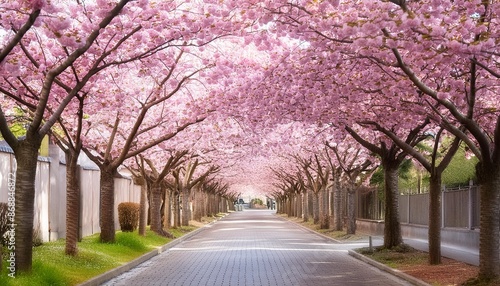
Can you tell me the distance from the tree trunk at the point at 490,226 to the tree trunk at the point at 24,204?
8470mm

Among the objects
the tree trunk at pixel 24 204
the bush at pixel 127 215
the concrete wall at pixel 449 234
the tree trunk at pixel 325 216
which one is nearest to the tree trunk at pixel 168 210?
the tree trunk at pixel 325 216

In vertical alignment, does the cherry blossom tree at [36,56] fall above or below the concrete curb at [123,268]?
above

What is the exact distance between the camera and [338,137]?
23.4 metres

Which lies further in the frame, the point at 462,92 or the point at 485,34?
the point at 462,92

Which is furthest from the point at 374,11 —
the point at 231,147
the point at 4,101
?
the point at 231,147

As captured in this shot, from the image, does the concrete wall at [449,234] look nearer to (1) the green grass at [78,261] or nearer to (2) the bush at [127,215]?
(1) the green grass at [78,261]

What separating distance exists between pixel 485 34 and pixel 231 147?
79.9 feet

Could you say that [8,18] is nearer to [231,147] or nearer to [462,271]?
[462,271]

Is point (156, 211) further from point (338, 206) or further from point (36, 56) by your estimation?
point (36, 56)

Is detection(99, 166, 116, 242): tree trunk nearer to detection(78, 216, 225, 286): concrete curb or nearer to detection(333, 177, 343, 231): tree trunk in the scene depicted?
detection(78, 216, 225, 286): concrete curb

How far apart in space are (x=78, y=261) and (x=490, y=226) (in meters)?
9.50

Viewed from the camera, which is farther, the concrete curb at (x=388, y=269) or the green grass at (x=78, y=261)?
the concrete curb at (x=388, y=269)

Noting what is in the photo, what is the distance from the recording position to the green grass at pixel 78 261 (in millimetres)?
13344

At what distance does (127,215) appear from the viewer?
2986 centimetres
